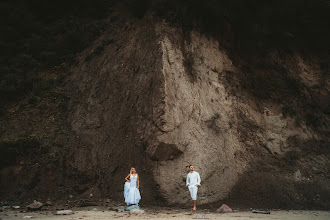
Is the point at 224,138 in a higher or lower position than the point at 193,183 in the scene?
higher

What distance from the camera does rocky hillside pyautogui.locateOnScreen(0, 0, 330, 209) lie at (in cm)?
1268

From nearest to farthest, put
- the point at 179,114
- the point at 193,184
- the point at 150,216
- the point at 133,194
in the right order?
the point at 150,216, the point at 133,194, the point at 193,184, the point at 179,114

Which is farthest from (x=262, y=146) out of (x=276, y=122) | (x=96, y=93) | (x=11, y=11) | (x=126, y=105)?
(x=11, y=11)

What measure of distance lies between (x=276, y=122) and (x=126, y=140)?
24.8 feet

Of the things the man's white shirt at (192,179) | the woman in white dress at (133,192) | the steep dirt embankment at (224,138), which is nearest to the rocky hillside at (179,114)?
the steep dirt embankment at (224,138)

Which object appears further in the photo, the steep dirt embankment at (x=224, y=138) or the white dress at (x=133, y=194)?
the steep dirt embankment at (x=224, y=138)

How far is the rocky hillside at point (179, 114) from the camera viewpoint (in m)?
12.7

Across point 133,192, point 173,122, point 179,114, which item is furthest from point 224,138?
point 133,192

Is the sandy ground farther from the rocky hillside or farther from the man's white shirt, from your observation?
the rocky hillside

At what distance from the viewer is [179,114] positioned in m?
13.0

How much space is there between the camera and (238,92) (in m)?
15.4

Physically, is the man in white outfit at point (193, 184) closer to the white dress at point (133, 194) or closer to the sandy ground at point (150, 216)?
the sandy ground at point (150, 216)

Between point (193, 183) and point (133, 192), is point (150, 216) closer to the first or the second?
point (133, 192)

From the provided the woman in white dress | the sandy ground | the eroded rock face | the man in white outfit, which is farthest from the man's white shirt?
the woman in white dress
